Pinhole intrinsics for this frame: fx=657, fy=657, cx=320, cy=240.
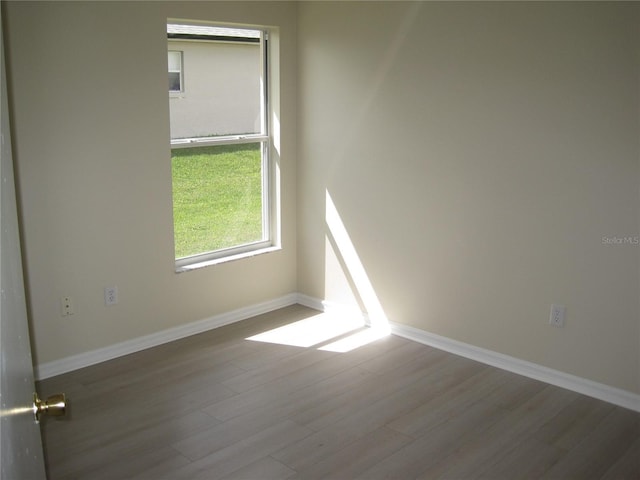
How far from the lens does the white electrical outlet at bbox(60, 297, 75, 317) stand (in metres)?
3.63

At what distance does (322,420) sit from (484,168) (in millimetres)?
1667

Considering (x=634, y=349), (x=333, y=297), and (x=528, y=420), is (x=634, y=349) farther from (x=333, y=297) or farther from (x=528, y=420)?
(x=333, y=297)

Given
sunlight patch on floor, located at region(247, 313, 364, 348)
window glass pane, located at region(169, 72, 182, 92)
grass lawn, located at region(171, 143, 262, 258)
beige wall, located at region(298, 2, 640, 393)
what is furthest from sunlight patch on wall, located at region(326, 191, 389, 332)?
window glass pane, located at region(169, 72, 182, 92)

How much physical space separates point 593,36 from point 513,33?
1.40ft

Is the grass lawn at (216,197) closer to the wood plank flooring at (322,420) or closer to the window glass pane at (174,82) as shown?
the window glass pane at (174,82)

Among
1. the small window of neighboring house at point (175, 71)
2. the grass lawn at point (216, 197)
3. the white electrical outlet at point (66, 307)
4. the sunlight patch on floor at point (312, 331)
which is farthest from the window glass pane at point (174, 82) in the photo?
the sunlight patch on floor at point (312, 331)

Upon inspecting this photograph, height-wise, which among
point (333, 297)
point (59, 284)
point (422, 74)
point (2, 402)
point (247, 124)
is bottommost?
point (333, 297)

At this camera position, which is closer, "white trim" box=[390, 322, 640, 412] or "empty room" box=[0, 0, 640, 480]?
"empty room" box=[0, 0, 640, 480]

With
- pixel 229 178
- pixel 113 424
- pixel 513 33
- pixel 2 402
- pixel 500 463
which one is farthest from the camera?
pixel 229 178

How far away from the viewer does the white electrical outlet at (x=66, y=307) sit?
3630 millimetres

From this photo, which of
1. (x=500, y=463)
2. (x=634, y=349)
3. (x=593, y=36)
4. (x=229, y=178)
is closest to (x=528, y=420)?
(x=500, y=463)

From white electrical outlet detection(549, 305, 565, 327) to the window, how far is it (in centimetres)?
207

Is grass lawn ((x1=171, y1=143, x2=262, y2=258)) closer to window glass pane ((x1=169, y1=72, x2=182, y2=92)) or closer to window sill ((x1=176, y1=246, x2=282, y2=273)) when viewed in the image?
window sill ((x1=176, y1=246, x2=282, y2=273))

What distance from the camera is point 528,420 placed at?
10.7 ft
